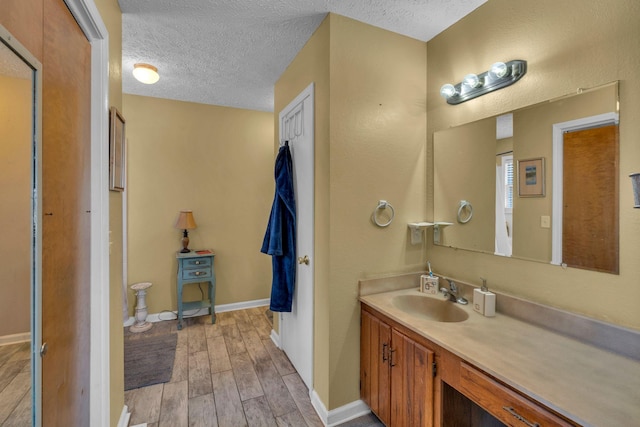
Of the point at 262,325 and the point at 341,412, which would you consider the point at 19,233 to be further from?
the point at 262,325

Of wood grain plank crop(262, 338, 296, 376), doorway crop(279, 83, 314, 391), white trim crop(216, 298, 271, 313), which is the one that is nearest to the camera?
doorway crop(279, 83, 314, 391)

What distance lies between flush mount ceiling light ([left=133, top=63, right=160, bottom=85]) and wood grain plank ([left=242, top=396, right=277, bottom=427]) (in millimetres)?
2679

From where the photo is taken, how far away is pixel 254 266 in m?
3.66

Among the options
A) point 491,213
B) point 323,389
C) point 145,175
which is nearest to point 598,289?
point 491,213

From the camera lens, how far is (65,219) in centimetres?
106

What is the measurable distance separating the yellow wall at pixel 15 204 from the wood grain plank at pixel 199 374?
1.57 meters

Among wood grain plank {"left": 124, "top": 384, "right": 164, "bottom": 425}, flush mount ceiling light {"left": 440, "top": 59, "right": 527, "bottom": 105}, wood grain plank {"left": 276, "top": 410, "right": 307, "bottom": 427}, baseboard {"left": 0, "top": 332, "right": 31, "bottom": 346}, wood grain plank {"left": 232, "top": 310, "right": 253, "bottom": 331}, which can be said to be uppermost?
flush mount ceiling light {"left": 440, "top": 59, "right": 527, "bottom": 105}

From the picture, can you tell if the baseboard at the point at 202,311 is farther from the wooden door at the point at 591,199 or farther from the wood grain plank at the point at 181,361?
the wooden door at the point at 591,199

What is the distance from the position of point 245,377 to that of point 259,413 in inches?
16.1

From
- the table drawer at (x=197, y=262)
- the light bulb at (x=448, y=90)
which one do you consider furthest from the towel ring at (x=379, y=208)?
the table drawer at (x=197, y=262)

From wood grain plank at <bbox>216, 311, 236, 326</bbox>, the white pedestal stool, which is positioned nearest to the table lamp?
the white pedestal stool

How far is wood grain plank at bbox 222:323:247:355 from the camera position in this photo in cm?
261

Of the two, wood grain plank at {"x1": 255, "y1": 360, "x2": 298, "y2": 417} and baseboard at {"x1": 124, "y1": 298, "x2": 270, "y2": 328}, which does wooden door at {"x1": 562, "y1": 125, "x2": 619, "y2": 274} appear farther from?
baseboard at {"x1": 124, "y1": 298, "x2": 270, "y2": 328}

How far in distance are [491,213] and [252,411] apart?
195 centimetres
